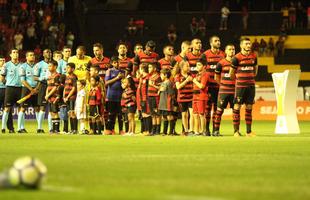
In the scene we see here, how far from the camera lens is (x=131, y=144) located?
66.0 feet

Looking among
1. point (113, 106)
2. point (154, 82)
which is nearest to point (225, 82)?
point (154, 82)

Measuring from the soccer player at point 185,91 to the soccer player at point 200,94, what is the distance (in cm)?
23

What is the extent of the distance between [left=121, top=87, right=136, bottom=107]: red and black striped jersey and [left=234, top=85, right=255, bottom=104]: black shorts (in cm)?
318

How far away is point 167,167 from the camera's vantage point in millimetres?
14219

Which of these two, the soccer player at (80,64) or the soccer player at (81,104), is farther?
the soccer player at (80,64)

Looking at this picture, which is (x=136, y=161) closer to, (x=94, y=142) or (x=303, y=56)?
(x=94, y=142)

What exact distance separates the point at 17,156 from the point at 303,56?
33.7 meters

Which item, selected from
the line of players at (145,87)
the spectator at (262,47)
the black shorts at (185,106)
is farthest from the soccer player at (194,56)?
the spectator at (262,47)

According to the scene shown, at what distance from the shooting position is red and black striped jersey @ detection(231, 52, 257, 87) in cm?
2302

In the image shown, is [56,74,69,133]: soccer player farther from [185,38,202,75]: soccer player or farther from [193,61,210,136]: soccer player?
[193,61,210,136]: soccer player

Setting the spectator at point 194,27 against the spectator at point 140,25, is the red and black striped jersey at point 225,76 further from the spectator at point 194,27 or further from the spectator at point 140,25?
the spectator at point 140,25

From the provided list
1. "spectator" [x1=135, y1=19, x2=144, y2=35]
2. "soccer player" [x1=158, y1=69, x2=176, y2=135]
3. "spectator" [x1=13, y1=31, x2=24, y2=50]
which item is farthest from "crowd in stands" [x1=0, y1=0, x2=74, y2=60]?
"soccer player" [x1=158, y1=69, x2=176, y2=135]

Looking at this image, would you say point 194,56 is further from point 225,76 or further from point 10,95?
point 10,95

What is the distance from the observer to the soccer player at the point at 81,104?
83.7 feet
